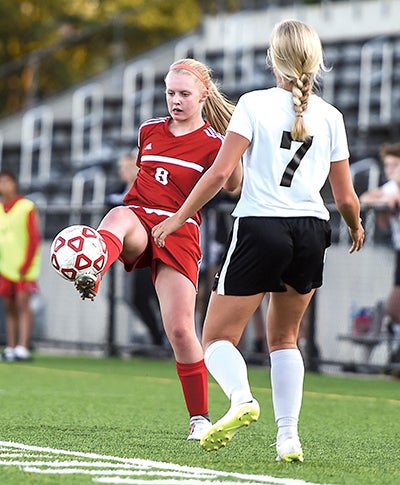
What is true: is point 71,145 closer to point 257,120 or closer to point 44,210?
point 44,210

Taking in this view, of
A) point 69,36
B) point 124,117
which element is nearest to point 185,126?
point 124,117

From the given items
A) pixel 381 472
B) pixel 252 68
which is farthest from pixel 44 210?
pixel 381 472

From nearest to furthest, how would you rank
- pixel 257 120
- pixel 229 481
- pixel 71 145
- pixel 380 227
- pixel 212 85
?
1. pixel 229 481
2. pixel 257 120
3. pixel 212 85
4. pixel 380 227
5. pixel 71 145

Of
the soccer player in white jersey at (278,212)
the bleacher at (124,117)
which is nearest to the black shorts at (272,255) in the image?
the soccer player in white jersey at (278,212)

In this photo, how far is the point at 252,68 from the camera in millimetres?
20516

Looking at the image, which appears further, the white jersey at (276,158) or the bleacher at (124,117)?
the bleacher at (124,117)

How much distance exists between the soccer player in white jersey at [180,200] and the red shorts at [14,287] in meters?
6.79

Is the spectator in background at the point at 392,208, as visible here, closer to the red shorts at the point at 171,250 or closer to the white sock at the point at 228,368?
the red shorts at the point at 171,250

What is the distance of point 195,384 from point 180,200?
35.0 inches

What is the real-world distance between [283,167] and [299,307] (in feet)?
1.89

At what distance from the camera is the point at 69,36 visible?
2470 cm

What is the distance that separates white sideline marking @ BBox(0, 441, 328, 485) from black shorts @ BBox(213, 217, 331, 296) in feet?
2.43

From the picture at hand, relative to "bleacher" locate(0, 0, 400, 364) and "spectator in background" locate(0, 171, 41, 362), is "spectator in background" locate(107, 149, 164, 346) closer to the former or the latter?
"bleacher" locate(0, 0, 400, 364)

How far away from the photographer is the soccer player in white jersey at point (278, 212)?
507cm
